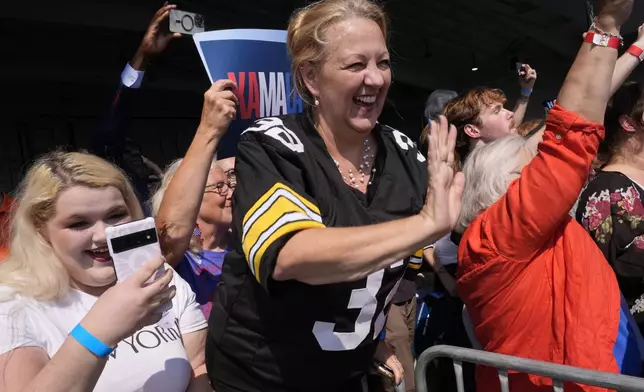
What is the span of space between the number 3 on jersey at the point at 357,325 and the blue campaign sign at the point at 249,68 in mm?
800

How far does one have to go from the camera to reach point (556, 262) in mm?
1338

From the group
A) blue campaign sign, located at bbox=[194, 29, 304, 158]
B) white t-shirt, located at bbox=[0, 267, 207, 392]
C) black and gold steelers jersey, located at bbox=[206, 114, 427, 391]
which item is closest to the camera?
black and gold steelers jersey, located at bbox=[206, 114, 427, 391]

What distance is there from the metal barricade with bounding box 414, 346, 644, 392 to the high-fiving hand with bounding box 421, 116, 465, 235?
0.55 metres

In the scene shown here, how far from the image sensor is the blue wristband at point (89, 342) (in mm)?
984

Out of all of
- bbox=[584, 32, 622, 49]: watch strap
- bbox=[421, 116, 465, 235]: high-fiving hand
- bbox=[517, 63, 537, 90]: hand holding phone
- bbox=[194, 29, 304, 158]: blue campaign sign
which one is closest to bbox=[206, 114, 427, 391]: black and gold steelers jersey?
bbox=[421, 116, 465, 235]: high-fiving hand

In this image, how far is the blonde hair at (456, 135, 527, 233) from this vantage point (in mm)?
1535

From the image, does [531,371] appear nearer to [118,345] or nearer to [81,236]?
[118,345]

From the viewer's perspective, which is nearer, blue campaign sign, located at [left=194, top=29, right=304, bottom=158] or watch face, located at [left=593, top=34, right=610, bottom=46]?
watch face, located at [left=593, top=34, right=610, bottom=46]

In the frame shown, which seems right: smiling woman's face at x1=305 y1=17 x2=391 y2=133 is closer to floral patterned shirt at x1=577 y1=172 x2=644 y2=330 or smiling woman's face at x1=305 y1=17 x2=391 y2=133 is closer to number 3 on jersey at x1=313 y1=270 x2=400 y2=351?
number 3 on jersey at x1=313 y1=270 x2=400 y2=351

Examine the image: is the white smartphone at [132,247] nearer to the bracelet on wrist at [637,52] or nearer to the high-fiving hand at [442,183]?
the high-fiving hand at [442,183]

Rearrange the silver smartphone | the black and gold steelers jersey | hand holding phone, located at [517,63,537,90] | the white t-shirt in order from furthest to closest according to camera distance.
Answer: hand holding phone, located at [517,63,537,90], the silver smartphone, the white t-shirt, the black and gold steelers jersey

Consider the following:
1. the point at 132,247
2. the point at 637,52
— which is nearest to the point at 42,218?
the point at 132,247

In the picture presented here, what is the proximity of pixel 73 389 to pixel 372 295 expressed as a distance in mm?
627

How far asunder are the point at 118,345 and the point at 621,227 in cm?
162
